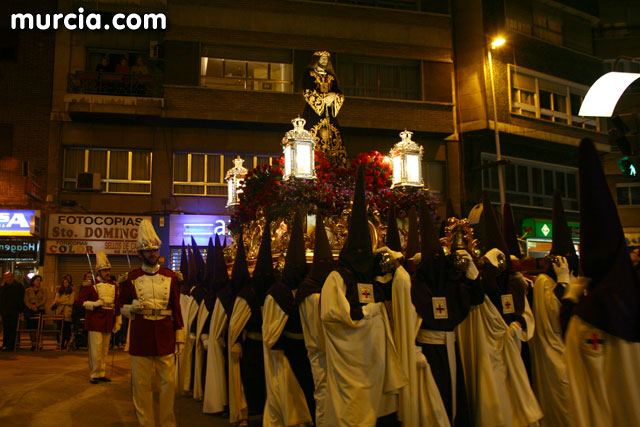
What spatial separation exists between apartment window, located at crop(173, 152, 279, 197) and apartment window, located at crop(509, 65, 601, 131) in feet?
36.0

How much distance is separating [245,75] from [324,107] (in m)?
11.4

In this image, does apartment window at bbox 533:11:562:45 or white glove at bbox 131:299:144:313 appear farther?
apartment window at bbox 533:11:562:45

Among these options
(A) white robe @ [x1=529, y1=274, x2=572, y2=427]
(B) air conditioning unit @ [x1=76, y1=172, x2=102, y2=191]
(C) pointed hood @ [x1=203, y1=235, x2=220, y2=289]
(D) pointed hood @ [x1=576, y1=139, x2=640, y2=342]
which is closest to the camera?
(D) pointed hood @ [x1=576, y1=139, x2=640, y2=342]

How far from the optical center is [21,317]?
17172mm

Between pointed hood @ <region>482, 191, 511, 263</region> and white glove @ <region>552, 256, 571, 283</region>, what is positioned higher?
pointed hood @ <region>482, 191, 511, 263</region>

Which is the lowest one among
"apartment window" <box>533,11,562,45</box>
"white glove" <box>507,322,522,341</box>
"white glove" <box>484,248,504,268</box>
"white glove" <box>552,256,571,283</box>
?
"white glove" <box>507,322,522,341</box>

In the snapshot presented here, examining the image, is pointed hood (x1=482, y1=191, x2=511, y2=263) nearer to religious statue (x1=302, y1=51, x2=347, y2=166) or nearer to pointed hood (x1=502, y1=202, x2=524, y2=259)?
pointed hood (x1=502, y1=202, x2=524, y2=259)

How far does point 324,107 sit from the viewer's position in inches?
485

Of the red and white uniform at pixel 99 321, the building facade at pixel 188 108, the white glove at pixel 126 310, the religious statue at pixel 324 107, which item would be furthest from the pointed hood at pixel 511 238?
the building facade at pixel 188 108

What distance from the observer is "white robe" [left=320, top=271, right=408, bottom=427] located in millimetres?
6070

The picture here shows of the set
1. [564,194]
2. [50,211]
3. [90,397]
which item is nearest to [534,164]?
[564,194]

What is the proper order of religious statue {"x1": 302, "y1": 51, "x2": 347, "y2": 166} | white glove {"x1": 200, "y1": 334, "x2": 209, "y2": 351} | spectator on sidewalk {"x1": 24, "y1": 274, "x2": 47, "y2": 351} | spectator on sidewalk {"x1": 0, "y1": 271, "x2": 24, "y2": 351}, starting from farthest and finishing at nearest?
1. spectator on sidewalk {"x1": 24, "y1": 274, "x2": 47, "y2": 351}
2. spectator on sidewalk {"x1": 0, "y1": 271, "x2": 24, "y2": 351}
3. religious statue {"x1": 302, "y1": 51, "x2": 347, "y2": 166}
4. white glove {"x1": 200, "y1": 334, "x2": 209, "y2": 351}

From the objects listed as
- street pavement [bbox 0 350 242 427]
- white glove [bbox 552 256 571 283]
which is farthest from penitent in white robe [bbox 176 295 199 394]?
white glove [bbox 552 256 571 283]

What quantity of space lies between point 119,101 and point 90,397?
13.8 metres
